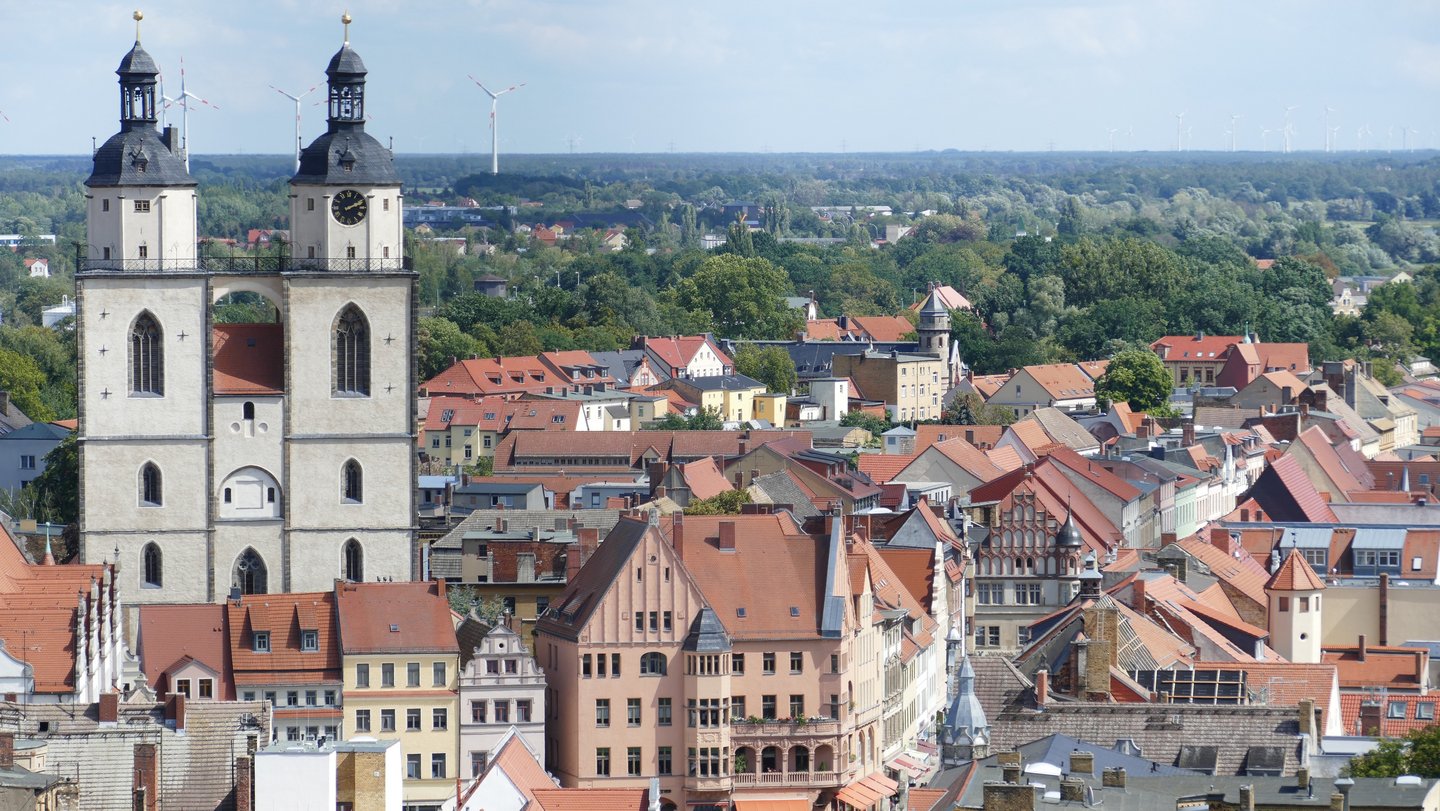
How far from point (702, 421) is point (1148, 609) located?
227 ft

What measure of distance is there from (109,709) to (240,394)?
23249 mm

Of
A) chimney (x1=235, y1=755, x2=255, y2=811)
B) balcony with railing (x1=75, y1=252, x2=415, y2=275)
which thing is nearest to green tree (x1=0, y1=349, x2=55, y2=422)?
→ balcony with railing (x1=75, y1=252, x2=415, y2=275)

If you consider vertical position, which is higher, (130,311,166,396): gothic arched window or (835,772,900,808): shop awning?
(130,311,166,396): gothic arched window

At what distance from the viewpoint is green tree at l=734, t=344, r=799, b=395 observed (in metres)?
179

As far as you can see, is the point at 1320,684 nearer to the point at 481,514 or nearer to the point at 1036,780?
the point at 1036,780

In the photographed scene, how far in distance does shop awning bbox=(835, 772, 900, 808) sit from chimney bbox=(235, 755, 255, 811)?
74.2ft

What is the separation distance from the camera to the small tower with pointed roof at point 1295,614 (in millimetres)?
90875

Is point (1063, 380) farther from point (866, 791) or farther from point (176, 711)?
point (176, 711)

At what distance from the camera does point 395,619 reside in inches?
2921

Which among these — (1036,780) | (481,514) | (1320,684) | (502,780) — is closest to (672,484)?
(481,514)

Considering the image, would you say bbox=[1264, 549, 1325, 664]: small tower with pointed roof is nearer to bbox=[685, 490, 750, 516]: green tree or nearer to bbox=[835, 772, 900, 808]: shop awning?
bbox=[685, 490, 750, 516]: green tree

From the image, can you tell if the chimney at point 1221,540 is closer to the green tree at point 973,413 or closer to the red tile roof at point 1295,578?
the red tile roof at point 1295,578

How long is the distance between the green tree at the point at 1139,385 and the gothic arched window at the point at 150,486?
9075 cm

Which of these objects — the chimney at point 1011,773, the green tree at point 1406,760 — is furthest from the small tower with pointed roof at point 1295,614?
the chimney at point 1011,773
